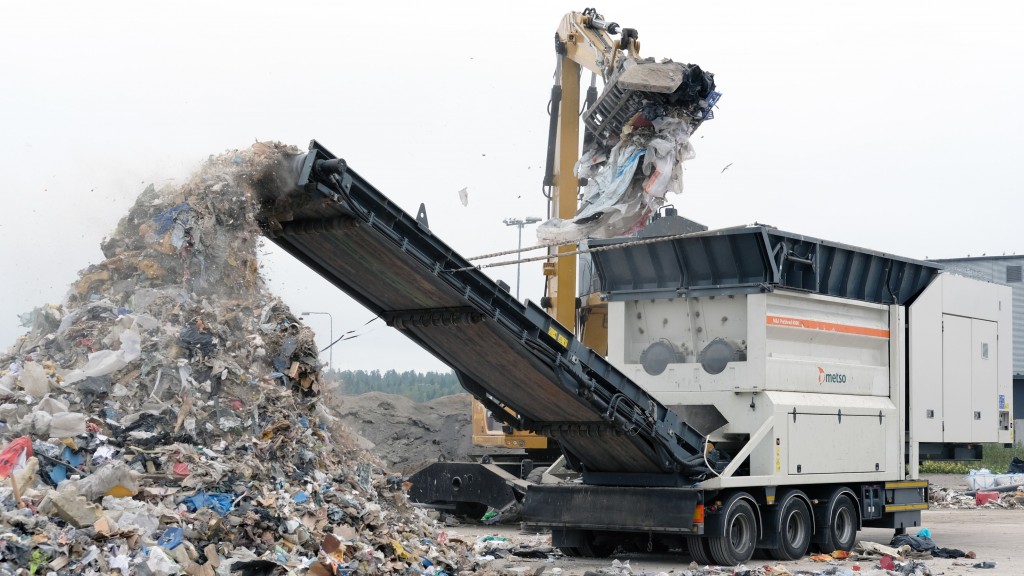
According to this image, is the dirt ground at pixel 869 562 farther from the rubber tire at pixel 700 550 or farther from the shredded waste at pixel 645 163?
the shredded waste at pixel 645 163

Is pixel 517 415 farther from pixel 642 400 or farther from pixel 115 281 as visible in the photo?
pixel 115 281

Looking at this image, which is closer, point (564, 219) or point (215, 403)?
point (215, 403)

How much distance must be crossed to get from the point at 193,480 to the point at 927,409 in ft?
30.6

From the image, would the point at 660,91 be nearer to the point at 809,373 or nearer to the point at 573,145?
the point at 573,145

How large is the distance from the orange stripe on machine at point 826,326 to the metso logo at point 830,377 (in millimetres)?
452

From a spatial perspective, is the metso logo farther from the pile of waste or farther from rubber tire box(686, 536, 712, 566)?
the pile of waste

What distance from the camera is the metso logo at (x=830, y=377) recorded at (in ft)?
40.4

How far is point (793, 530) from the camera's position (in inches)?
480

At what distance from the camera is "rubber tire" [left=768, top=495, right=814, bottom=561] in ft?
38.8

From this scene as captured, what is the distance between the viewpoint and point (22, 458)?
709 cm

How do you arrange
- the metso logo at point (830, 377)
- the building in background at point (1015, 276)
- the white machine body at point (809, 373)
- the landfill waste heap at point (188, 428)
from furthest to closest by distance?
1. the building in background at point (1015, 276)
2. the metso logo at point (830, 377)
3. the white machine body at point (809, 373)
4. the landfill waste heap at point (188, 428)

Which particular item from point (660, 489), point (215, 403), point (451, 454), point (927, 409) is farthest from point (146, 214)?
point (451, 454)

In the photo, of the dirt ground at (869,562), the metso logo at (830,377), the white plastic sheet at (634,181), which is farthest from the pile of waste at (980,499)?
the metso logo at (830,377)

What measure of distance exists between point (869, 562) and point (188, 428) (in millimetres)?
7382
